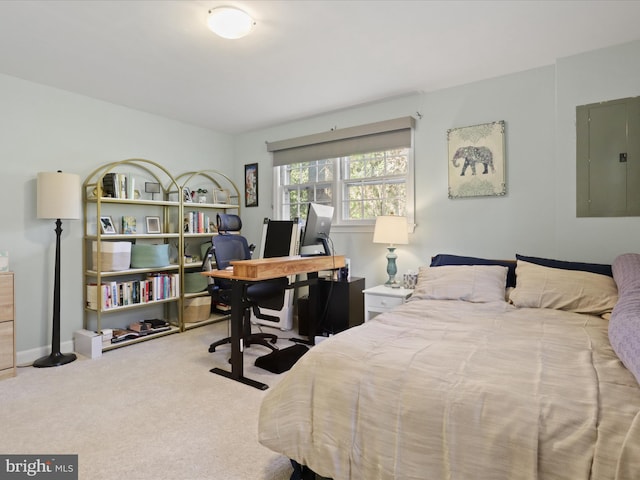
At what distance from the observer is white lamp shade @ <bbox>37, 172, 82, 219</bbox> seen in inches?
118

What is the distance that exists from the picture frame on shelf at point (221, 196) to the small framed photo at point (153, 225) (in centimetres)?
80

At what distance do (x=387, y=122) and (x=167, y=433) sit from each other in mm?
3138

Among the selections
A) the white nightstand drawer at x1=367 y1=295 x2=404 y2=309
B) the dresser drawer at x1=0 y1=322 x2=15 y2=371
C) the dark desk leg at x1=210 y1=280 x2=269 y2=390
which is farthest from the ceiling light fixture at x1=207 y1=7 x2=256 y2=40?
the dresser drawer at x1=0 y1=322 x2=15 y2=371

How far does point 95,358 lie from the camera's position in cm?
317

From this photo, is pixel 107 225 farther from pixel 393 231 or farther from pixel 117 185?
pixel 393 231

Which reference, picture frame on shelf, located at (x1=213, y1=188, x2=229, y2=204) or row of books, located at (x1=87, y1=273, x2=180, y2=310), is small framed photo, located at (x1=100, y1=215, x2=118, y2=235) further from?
picture frame on shelf, located at (x1=213, y1=188, x2=229, y2=204)

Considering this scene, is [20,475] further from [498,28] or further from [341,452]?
[498,28]

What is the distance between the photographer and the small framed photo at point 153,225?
3986mm

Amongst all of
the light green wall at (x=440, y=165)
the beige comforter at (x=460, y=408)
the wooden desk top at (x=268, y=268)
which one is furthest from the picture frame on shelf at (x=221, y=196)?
the beige comforter at (x=460, y=408)

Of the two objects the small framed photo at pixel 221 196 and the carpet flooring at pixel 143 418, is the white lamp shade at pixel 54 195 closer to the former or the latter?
the carpet flooring at pixel 143 418

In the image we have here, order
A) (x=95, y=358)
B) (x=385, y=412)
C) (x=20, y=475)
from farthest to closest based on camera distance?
(x=95, y=358) → (x=20, y=475) → (x=385, y=412)

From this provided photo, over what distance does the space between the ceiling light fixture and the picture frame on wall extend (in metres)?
2.51

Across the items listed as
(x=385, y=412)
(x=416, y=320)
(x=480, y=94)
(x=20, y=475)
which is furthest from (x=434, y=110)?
(x=20, y=475)

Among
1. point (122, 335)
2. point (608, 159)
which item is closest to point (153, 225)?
point (122, 335)
